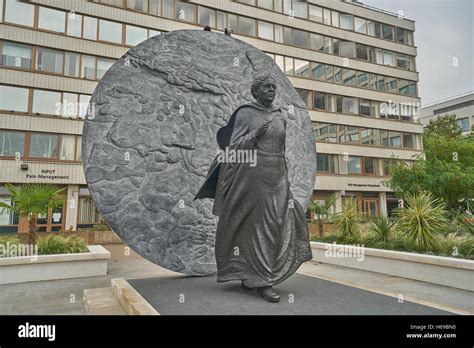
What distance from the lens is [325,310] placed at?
4570mm

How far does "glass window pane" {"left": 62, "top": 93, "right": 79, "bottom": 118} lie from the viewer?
22203mm

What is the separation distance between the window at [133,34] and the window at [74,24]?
2971 mm

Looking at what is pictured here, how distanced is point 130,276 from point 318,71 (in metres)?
26.4

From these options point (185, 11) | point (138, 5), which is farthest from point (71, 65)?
point (185, 11)

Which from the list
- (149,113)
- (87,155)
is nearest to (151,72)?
(149,113)

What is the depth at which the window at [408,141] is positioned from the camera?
112ft

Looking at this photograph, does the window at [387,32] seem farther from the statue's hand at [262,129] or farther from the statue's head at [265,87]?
the statue's hand at [262,129]

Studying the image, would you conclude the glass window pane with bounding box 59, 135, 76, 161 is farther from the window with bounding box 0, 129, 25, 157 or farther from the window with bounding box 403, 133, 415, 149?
the window with bounding box 403, 133, 415, 149

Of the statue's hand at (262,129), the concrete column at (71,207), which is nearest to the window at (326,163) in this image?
the concrete column at (71,207)

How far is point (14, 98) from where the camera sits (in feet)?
68.9

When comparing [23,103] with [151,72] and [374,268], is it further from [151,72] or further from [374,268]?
[374,268]

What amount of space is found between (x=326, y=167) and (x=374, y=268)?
2048 centimetres

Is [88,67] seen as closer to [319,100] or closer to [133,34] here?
[133,34]

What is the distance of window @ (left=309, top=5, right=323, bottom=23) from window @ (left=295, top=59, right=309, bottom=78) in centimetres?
452
